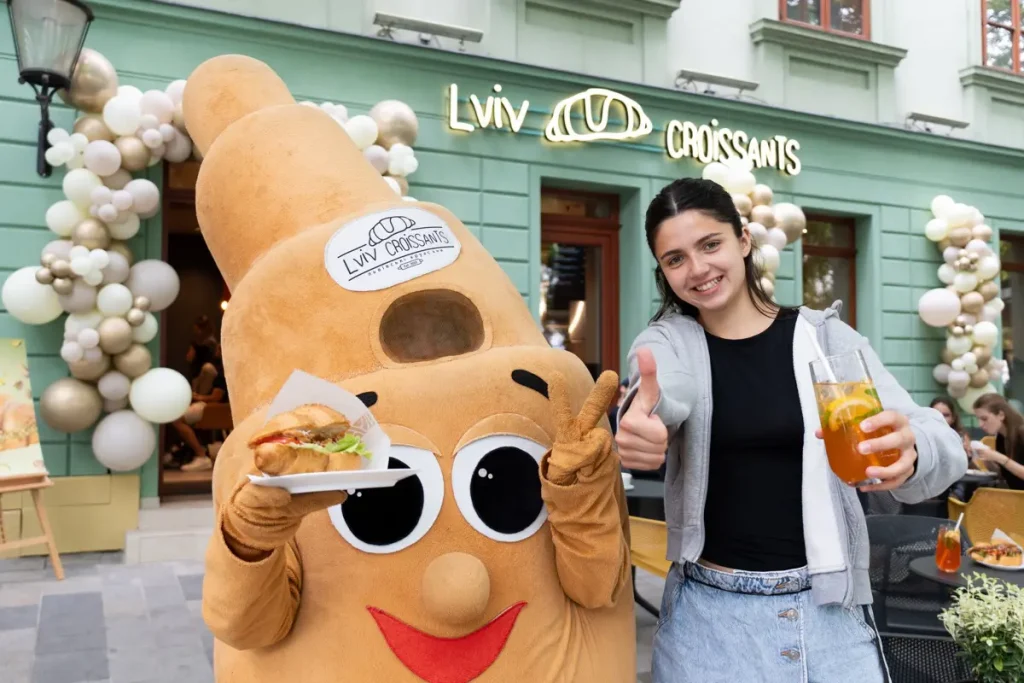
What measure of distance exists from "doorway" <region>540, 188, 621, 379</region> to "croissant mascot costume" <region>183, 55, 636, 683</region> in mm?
5092

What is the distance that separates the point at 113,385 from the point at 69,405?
0.29m

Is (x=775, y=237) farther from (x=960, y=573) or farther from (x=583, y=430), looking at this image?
(x=583, y=430)

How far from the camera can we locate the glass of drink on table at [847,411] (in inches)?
52.1

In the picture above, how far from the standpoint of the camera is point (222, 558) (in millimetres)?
1434

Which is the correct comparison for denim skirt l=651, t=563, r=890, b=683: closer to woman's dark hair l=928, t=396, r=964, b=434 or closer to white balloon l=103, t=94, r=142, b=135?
white balloon l=103, t=94, r=142, b=135

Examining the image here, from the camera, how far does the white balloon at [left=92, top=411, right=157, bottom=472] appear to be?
200 inches

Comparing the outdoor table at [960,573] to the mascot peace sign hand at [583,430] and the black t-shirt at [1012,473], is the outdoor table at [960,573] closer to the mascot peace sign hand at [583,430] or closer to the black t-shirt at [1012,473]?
the mascot peace sign hand at [583,430]

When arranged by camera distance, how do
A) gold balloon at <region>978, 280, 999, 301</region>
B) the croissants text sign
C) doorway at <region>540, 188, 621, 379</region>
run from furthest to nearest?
gold balloon at <region>978, 280, 999, 301</region> → doorway at <region>540, 188, 621, 379</region> → the croissants text sign

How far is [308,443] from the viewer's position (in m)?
1.32

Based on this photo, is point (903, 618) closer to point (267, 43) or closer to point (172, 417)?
point (172, 417)

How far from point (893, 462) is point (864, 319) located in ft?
25.4

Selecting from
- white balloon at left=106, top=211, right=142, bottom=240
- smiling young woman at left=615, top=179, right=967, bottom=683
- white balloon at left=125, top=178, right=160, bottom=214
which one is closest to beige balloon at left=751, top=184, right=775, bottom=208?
white balloon at left=125, top=178, right=160, bottom=214

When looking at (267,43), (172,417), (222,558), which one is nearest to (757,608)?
(222,558)

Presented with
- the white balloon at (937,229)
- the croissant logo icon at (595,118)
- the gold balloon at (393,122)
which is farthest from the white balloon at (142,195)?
the white balloon at (937,229)
